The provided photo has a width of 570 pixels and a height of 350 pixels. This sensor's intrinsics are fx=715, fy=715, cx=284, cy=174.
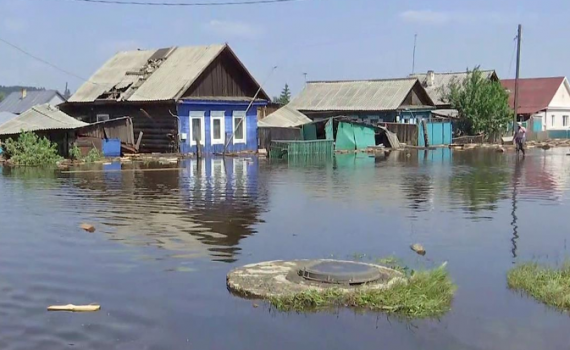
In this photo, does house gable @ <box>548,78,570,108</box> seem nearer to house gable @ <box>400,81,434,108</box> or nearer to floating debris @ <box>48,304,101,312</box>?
house gable @ <box>400,81,434,108</box>

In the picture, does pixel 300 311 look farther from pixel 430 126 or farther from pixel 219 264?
pixel 430 126

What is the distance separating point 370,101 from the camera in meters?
48.4

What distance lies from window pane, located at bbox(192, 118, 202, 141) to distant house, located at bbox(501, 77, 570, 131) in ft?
112

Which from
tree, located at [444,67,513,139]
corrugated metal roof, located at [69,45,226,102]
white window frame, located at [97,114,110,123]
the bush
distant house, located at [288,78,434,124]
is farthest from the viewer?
tree, located at [444,67,513,139]

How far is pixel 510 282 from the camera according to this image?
8891 mm

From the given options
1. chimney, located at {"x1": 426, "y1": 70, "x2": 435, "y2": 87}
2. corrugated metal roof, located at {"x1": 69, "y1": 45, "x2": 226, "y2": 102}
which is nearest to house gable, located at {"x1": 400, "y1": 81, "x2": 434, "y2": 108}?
chimney, located at {"x1": 426, "y1": 70, "x2": 435, "y2": 87}

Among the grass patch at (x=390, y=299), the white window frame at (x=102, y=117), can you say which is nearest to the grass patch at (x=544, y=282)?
the grass patch at (x=390, y=299)

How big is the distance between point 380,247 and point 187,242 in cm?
309

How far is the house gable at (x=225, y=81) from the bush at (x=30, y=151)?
783 cm

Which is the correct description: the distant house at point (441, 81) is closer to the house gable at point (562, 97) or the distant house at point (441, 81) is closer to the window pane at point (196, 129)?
the house gable at point (562, 97)

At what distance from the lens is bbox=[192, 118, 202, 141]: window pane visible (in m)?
36.1

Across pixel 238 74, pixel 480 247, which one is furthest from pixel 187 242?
pixel 238 74

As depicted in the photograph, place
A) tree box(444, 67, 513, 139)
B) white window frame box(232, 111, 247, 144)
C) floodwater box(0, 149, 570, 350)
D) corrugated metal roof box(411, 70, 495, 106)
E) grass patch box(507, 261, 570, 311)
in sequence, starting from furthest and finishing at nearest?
corrugated metal roof box(411, 70, 495, 106)
tree box(444, 67, 513, 139)
white window frame box(232, 111, 247, 144)
grass patch box(507, 261, 570, 311)
floodwater box(0, 149, 570, 350)

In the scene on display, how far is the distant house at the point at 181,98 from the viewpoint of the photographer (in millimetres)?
35250
